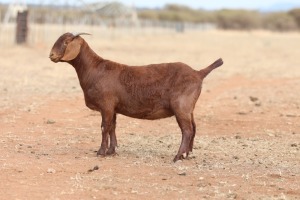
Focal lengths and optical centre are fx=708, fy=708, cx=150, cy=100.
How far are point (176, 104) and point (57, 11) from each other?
179ft

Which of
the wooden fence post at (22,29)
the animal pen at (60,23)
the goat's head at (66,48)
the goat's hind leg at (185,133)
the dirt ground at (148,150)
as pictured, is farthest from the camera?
the animal pen at (60,23)

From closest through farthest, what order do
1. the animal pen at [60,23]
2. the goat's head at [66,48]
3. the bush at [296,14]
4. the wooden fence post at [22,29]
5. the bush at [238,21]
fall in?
the goat's head at [66,48] → the wooden fence post at [22,29] → the animal pen at [60,23] → the bush at [296,14] → the bush at [238,21]

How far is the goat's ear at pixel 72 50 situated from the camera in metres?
9.48

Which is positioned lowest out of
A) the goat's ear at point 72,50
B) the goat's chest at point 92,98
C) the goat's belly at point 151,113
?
the goat's belly at point 151,113

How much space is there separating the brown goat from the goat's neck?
0.01 m

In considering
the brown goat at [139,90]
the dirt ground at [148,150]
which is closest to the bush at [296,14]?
the dirt ground at [148,150]

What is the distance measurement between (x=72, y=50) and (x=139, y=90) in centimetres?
107

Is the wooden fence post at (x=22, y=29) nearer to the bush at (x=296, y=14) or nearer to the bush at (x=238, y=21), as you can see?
the bush at (x=238, y=21)

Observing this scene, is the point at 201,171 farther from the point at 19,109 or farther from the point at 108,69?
the point at 19,109

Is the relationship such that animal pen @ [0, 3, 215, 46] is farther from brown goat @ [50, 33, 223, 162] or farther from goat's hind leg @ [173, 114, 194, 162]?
goat's hind leg @ [173, 114, 194, 162]

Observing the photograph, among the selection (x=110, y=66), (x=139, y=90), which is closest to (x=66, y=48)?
(x=110, y=66)

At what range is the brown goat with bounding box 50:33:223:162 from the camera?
9266mm

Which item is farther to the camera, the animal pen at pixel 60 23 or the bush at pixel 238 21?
the bush at pixel 238 21

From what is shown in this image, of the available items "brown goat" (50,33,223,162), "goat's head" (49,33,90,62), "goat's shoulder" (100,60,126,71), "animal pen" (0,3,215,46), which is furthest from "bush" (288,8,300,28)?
"goat's head" (49,33,90,62)
